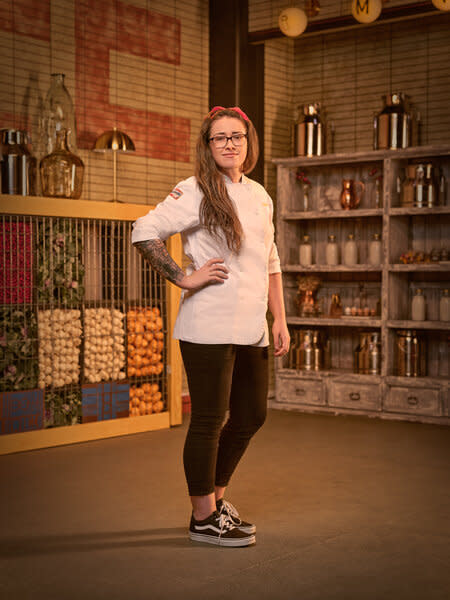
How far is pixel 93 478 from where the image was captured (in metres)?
4.00

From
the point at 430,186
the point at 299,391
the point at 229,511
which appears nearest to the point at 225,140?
the point at 229,511

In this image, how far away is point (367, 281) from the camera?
20.4 ft

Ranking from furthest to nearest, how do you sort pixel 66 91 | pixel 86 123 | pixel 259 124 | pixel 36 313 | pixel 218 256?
pixel 259 124 → pixel 86 123 → pixel 66 91 → pixel 36 313 → pixel 218 256

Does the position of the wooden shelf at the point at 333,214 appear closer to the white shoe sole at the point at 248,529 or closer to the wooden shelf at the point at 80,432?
the wooden shelf at the point at 80,432

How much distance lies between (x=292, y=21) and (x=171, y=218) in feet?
10.5

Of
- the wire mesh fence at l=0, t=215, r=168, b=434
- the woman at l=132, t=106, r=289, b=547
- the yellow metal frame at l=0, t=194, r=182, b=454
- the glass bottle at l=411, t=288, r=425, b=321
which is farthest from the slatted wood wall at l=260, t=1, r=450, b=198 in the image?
the woman at l=132, t=106, r=289, b=547

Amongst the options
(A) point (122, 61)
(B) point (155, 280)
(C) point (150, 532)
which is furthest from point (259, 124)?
(C) point (150, 532)

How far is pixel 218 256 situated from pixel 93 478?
5.31 ft

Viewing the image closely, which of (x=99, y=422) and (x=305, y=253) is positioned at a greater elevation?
(x=305, y=253)

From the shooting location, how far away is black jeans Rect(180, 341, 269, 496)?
286 centimetres

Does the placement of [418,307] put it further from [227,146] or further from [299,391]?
[227,146]

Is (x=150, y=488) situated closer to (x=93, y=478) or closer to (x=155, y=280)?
(x=93, y=478)

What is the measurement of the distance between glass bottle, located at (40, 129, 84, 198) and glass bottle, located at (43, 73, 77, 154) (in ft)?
0.73

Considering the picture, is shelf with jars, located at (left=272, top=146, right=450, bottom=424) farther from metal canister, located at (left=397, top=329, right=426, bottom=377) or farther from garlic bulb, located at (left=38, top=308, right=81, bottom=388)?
garlic bulb, located at (left=38, top=308, right=81, bottom=388)
